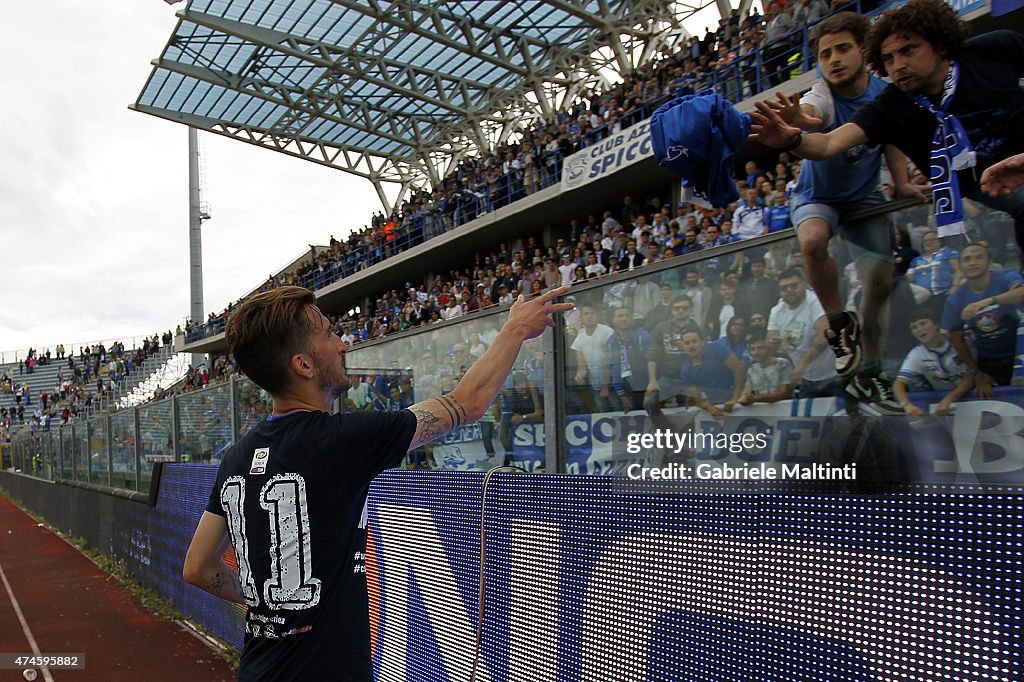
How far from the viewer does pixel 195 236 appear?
4947cm

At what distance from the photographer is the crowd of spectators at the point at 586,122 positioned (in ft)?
50.8

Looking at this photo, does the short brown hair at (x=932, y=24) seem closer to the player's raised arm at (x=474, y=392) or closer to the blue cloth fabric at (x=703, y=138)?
the blue cloth fabric at (x=703, y=138)

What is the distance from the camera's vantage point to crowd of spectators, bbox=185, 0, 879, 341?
1548 cm

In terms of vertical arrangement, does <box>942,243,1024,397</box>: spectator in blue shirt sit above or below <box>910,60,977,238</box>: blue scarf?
below

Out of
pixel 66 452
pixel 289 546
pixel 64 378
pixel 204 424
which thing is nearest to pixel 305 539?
pixel 289 546

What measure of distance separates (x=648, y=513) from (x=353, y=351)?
11.3 ft

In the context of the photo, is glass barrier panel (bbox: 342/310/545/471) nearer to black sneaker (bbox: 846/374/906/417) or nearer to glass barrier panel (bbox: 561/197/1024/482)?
glass barrier panel (bbox: 561/197/1024/482)

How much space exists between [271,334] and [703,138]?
1.69 metres

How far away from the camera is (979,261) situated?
2.85m

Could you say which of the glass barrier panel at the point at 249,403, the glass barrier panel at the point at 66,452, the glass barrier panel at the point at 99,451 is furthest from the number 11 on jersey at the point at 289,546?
the glass barrier panel at the point at 66,452

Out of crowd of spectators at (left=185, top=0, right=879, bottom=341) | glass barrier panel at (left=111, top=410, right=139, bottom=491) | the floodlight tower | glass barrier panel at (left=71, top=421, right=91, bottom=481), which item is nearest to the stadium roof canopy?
crowd of spectators at (left=185, top=0, right=879, bottom=341)

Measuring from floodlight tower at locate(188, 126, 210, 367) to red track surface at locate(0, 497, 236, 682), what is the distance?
3792 cm

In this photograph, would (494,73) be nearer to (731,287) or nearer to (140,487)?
(140,487)

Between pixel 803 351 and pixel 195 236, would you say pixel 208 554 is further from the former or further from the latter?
pixel 195 236
